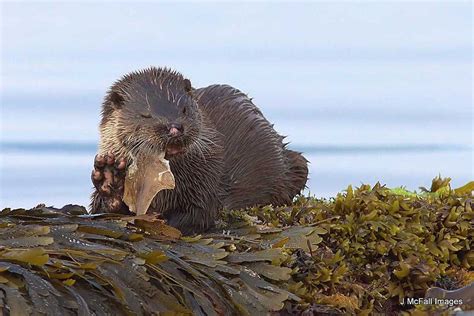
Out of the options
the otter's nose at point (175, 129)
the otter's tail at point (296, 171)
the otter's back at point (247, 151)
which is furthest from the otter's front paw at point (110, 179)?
the otter's tail at point (296, 171)

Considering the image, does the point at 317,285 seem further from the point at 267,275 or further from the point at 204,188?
the point at 204,188

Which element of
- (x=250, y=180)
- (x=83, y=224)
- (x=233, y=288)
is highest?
(x=250, y=180)

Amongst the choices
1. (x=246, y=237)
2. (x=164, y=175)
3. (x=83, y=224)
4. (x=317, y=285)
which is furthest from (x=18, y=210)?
(x=317, y=285)

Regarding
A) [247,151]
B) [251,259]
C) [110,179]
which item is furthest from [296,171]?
[251,259]

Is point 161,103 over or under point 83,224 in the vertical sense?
over

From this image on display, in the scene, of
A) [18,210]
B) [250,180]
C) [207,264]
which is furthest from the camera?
[250,180]

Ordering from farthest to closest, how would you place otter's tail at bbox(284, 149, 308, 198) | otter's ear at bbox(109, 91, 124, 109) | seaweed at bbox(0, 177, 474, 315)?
otter's tail at bbox(284, 149, 308, 198) → otter's ear at bbox(109, 91, 124, 109) → seaweed at bbox(0, 177, 474, 315)

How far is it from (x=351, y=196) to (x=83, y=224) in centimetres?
126

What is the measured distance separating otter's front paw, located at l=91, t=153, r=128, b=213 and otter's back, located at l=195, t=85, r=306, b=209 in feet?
2.60

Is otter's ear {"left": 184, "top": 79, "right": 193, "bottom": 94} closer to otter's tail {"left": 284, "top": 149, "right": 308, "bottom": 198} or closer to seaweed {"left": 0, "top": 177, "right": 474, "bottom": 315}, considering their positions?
seaweed {"left": 0, "top": 177, "right": 474, "bottom": 315}

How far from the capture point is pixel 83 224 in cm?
381

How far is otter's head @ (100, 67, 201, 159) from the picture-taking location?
4172 millimetres

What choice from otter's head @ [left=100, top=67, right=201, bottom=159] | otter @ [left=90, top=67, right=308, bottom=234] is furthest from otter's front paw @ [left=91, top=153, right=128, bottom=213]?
otter's head @ [left=100, top=67, right=201, bottom=159]

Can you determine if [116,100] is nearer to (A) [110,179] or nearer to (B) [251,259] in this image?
(A) [110,179]
